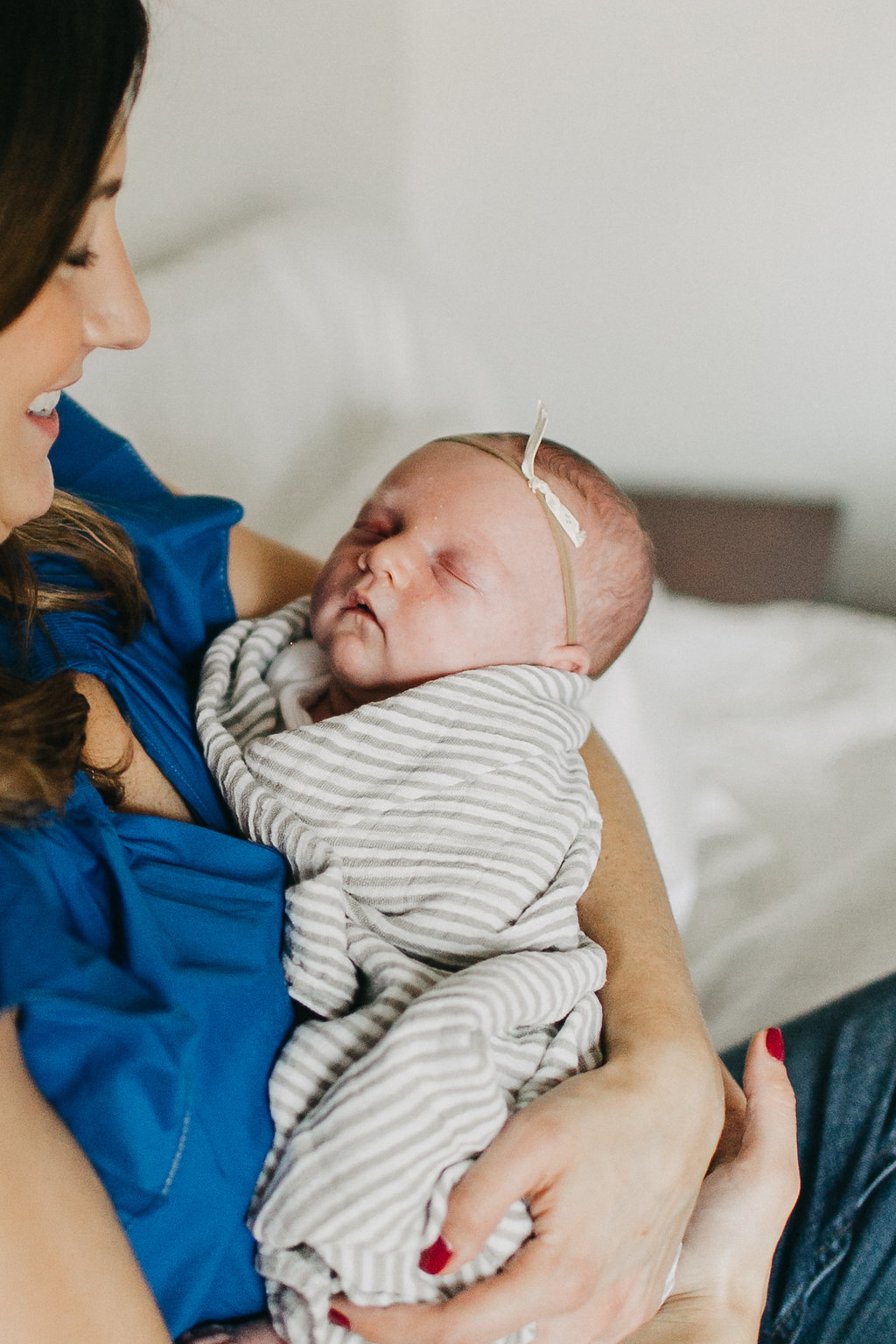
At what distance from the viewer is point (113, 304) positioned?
0.74m

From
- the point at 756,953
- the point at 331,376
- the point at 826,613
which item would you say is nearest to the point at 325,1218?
the point at 756,953

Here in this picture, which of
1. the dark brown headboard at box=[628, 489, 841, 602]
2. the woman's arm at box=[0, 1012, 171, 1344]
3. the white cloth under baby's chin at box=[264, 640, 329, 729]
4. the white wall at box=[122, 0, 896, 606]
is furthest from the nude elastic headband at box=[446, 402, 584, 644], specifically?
the dark brown headboard at box=[628, 489, 841, 602]

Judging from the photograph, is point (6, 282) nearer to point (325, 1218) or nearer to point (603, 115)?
point (325, 1218)

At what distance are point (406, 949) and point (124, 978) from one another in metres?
0.28

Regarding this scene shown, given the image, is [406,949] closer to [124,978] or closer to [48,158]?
[124,978]

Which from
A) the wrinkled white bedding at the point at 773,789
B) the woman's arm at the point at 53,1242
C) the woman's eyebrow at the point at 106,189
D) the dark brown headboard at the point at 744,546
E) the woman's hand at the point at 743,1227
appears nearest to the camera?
the woman's arm at the point at 53,1242

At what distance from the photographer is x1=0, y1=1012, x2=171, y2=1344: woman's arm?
0.56 meters

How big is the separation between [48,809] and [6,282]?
330mm

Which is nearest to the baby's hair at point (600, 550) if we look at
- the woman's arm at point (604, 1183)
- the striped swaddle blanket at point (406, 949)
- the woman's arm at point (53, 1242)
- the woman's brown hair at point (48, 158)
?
the striped swaddle blanket at point (406, 949)

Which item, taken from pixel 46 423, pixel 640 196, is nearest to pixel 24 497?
pixel 46 423

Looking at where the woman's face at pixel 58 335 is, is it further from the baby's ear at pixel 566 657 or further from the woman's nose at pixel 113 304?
the baby's ear at pixel 566 657

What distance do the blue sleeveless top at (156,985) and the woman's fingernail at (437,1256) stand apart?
0.46 ft

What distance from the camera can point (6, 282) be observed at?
610 mm

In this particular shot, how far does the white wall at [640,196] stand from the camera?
1992 millimetres
